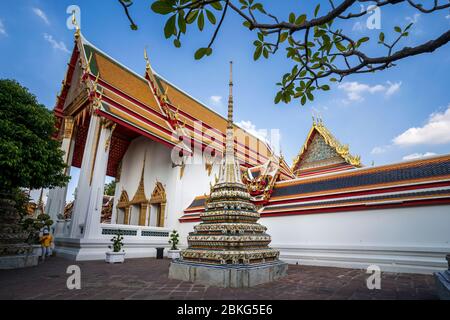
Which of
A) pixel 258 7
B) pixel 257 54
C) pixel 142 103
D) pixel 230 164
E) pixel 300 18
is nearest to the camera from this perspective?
pixel 258 7

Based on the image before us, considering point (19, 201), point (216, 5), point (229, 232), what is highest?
point (216, 5)

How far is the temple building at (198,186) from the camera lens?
249 inches

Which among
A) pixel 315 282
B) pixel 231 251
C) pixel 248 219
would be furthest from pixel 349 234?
pixel 231 251

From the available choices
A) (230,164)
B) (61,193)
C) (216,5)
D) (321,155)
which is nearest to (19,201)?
(61,193)

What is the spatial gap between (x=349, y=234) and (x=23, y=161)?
29.2ft

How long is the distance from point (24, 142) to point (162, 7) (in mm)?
7308

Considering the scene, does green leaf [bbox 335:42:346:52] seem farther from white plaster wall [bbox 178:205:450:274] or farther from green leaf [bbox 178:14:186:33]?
white plaster wall [bbox 178:205:450:274]

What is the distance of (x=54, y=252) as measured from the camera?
33.6 feet

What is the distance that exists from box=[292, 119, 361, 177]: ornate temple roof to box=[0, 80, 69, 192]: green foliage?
12.6 metres

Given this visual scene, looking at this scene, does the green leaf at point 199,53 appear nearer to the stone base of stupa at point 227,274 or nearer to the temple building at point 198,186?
the stone base of stupa at point 227,274

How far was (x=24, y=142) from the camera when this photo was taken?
6.86 meters

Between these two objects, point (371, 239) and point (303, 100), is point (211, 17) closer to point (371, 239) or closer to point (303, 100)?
point (303, 100)

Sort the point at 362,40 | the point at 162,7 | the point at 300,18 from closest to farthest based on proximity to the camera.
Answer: the point at 162,7 → the point at 300,18 → the point at 362,40
